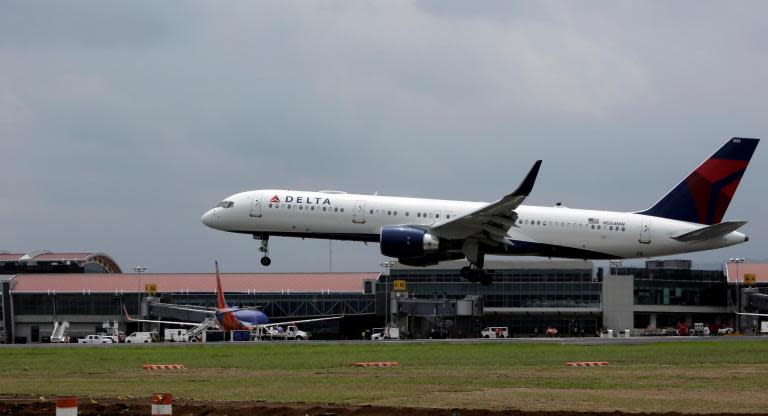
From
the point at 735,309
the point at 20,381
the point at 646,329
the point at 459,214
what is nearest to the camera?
the point at 20,381

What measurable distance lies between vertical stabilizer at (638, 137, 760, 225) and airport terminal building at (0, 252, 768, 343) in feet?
143

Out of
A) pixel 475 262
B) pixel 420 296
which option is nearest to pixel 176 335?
pixel 420 296

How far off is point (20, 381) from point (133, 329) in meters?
82.0

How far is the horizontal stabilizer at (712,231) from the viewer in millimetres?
70875

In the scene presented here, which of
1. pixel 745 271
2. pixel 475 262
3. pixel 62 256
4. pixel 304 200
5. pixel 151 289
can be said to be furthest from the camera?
pixel 62 256

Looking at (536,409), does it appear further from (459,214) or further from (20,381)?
(459,214)

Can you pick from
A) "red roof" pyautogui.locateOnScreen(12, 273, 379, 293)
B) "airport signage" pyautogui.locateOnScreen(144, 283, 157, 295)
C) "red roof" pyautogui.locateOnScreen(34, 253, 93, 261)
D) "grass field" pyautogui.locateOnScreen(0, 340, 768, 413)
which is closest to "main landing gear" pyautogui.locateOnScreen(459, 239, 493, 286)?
"grass field" pyautogui.locateOnScreen(0, 340, 768, 413)

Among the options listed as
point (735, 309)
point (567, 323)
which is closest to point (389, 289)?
point (567, 323)

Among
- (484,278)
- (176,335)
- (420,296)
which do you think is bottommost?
(176,335)

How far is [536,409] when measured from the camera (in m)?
33.7

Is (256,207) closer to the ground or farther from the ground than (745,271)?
farther from the ground

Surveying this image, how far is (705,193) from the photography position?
76.2 m

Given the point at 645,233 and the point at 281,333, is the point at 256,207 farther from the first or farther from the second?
the point at 281,333

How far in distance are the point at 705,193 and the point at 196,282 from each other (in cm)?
7296
